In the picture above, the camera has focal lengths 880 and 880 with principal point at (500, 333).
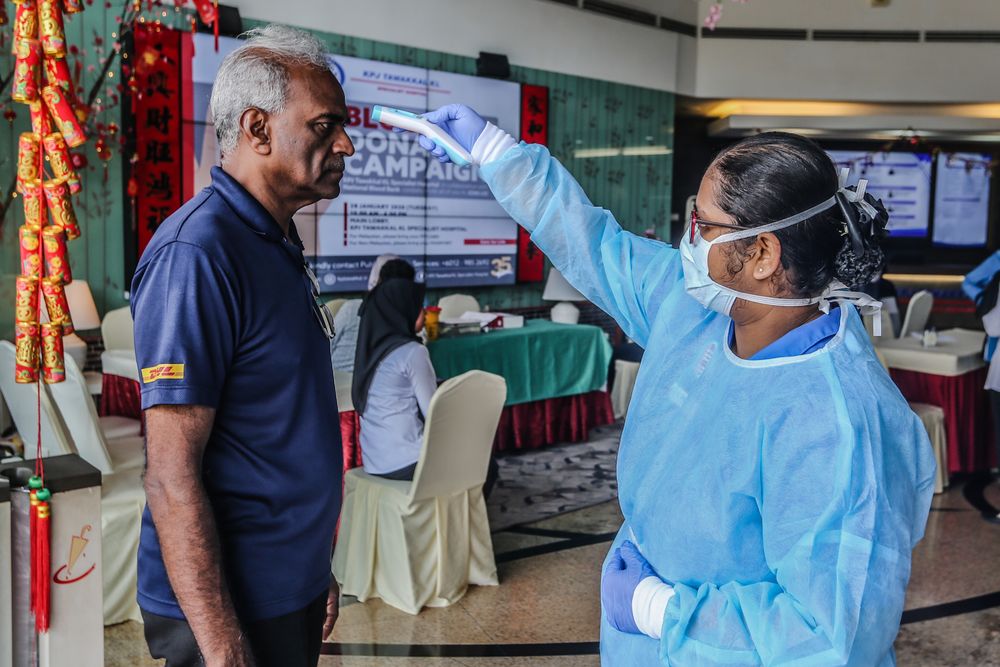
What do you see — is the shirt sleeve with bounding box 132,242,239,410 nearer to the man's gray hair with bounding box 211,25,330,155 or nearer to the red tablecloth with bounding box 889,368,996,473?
the man's gray hair with bounding box 211,25,330,155

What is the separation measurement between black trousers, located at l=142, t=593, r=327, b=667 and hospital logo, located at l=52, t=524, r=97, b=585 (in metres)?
0.72

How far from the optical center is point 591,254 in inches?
60.3

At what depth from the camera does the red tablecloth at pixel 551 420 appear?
559 cm

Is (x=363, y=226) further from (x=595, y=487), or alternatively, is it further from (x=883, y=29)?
(x=883, y=29)

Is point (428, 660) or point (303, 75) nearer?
point (303, 75)

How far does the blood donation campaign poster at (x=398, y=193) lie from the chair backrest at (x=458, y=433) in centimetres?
305

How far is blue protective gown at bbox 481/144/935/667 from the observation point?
3.38 feet

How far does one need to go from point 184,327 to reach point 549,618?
238 cm

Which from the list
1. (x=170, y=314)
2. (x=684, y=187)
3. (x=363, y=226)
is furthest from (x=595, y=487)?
(x=684, y=187)

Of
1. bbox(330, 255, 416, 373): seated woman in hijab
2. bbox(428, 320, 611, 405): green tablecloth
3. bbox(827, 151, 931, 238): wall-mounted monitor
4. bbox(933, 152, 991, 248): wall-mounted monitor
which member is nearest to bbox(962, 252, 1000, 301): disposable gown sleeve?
bbox(428, 320, 611, 405): green tablecloth

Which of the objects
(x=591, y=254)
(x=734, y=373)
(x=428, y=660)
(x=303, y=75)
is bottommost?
(x=428, y=660)

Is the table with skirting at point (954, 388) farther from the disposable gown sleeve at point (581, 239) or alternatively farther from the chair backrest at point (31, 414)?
the chair backrest at point (31, 414)

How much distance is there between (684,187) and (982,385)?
565cm

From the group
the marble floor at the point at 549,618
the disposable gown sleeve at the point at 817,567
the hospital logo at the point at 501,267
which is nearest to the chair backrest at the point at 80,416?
the marble floor at the point at 549,618
